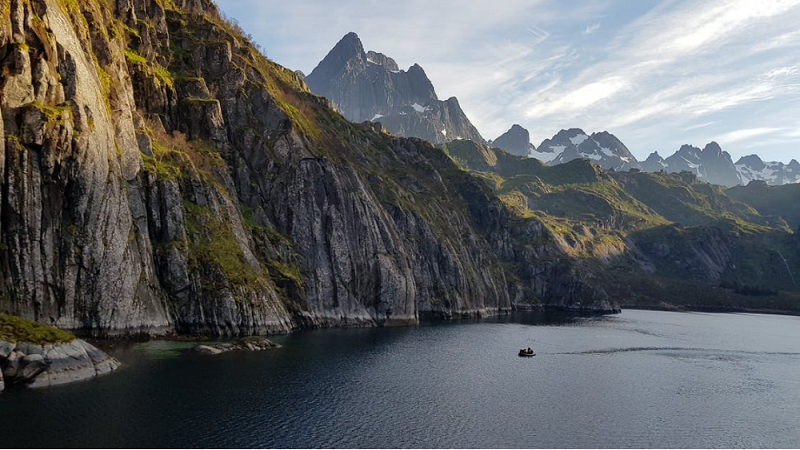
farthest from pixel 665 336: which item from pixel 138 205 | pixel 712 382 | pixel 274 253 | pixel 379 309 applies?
pixel 138 205

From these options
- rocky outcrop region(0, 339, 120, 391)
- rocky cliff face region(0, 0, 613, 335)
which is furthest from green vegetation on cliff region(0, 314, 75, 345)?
rocky cliff face region(0, 0, 613, 335)

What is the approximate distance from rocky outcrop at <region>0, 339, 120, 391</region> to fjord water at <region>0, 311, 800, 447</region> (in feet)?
8.92

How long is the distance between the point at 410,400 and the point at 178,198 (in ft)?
239

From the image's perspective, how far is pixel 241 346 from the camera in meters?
100

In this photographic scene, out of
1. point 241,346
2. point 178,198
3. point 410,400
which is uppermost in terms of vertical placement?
point 178,198

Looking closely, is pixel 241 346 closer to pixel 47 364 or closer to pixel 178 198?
pixel 47 364

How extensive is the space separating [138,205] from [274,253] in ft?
124

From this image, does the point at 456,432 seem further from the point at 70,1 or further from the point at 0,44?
the point at 70,1

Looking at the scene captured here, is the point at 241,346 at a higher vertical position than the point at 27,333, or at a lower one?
lower

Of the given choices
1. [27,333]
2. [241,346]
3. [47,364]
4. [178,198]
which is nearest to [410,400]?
[241,346]

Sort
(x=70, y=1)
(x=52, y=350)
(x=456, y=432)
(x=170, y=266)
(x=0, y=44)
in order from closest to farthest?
(x=456, y=432)
(x=52, y=350)
(x=0, y=44)
(x=170, y=266)
(x=70, y=1)

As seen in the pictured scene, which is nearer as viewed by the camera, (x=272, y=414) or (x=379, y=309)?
(x=272, y=414)

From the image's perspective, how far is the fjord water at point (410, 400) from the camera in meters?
55.3

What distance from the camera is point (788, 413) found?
76.2 metres
